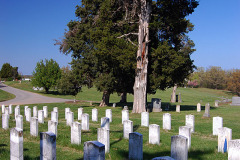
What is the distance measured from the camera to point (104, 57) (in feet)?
68.9

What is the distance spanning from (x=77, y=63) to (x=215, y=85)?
253ft

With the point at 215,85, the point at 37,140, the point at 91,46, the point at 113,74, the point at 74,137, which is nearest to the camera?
the point at 74,137

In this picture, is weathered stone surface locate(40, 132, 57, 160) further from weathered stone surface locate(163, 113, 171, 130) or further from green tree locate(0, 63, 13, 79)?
green tree locate(0, 63, 13, 79)

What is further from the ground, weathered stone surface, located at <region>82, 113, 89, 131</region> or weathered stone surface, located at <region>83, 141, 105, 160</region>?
weathered stone surface, located at <region>83, 141, 105, 160</region>

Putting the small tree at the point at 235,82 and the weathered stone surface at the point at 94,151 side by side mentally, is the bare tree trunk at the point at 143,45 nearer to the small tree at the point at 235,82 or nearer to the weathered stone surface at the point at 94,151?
the weathered stone surface at the point at 94,151

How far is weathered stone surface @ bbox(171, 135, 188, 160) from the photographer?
580 centimetres

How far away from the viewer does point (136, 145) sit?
6473 millimetres

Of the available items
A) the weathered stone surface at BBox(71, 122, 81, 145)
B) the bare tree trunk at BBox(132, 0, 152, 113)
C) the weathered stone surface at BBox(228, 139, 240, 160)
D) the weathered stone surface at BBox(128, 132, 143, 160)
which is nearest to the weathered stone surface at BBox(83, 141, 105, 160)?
the weathered stone surface at BBox(128, 132, 143, 160)

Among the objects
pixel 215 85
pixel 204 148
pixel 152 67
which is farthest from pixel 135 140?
pixel 215 85

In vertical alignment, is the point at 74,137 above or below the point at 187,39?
below

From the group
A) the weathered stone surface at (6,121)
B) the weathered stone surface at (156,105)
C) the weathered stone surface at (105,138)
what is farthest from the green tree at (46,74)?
the weathered stone surface at (105,138)

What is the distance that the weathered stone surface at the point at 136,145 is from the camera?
21.0 feet

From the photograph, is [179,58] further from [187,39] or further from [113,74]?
[187,39]

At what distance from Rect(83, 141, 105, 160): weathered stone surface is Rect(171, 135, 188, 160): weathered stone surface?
188cm
